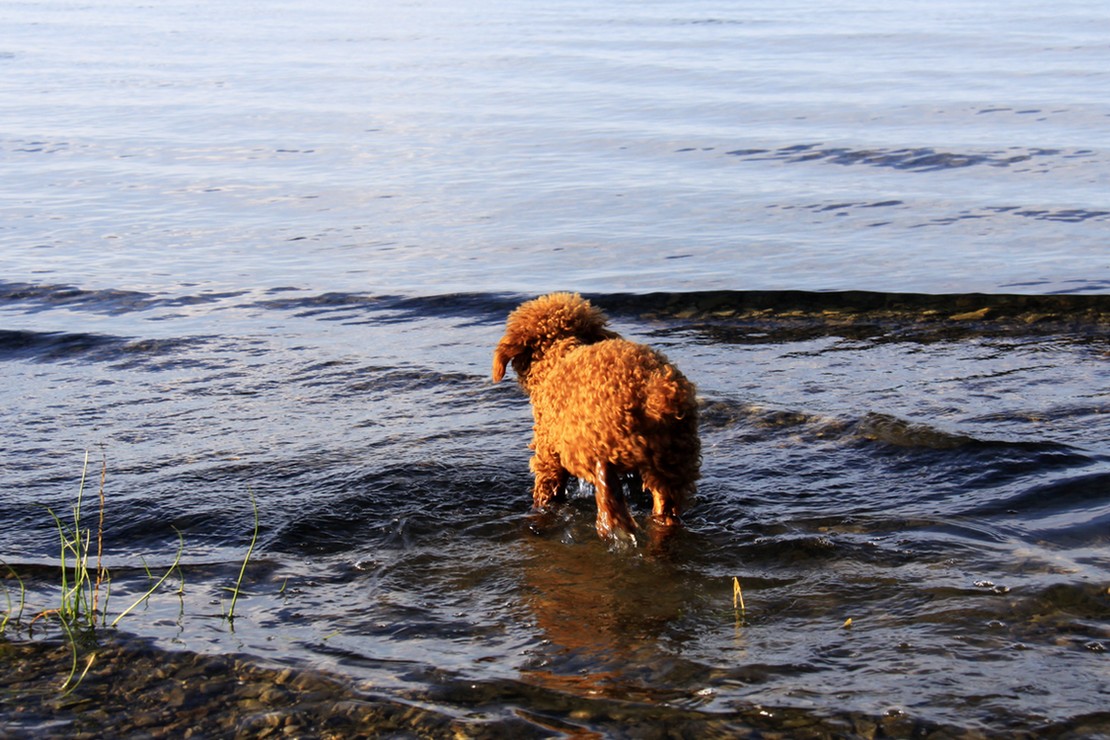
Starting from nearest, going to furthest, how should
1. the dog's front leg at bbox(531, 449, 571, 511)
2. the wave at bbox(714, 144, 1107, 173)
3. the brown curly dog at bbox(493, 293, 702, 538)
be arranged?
the brown curly dog at bbox(493, 293, 702, 538) < the dog's front leg at bbox(531, 449, 571, 511) < the wave at bbox(714, 144, 1107, 173)

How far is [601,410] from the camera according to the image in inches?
236

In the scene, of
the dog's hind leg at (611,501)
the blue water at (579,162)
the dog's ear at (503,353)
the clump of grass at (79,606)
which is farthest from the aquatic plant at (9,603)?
the blue water at (579,162)

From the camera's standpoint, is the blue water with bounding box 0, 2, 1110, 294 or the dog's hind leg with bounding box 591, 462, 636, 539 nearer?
the dog's hind leg with bounding box 591, 462, 636, 539

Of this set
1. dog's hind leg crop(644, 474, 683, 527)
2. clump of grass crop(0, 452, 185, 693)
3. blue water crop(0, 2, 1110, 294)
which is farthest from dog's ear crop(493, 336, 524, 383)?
blue water crop(0, 2, 1110, 294)

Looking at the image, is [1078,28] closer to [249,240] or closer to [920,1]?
[920,1]

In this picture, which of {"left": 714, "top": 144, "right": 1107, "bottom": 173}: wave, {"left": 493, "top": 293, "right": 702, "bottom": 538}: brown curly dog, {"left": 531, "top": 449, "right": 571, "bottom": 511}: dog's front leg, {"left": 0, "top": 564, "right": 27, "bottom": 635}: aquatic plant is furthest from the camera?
{"left": 714, "top": 144, "right": 1107, "bottom": 173}: wave

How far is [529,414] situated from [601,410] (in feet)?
8.01

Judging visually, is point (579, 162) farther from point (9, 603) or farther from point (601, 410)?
point (9, 603)

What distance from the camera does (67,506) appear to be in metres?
6.92

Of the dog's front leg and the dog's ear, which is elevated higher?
the dog's ear

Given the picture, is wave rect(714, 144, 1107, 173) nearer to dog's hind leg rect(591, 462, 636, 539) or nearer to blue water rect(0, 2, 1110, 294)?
blue water rect(0, 2, 1110, 294)

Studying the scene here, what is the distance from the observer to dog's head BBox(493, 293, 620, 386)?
6.80 meters

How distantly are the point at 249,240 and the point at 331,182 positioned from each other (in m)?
2.70

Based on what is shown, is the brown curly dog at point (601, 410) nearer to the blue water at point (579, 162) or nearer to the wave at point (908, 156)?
the blue water at point (579, 162)
